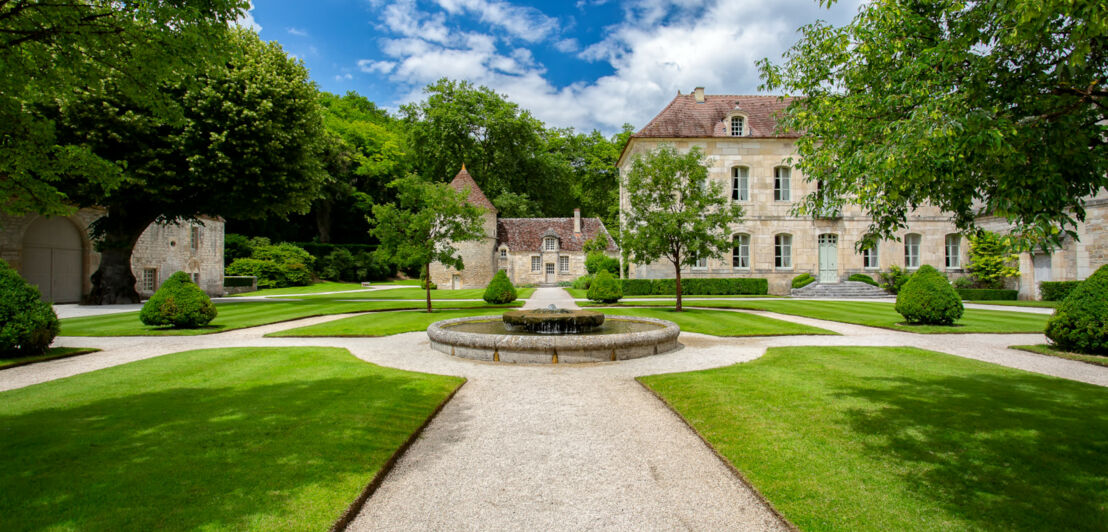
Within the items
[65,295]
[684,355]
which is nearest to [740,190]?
[684,355]

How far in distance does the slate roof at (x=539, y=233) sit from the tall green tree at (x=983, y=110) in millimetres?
36404

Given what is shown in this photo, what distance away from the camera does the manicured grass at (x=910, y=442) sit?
321 centimetres

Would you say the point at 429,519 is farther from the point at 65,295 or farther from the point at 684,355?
the point at 65,295

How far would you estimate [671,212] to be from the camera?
16328 millimetres

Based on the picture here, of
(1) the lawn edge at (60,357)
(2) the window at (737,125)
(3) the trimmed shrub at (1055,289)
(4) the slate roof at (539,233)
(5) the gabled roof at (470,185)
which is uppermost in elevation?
(2) the window at (737,125)

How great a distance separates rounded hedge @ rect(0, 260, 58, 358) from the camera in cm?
833

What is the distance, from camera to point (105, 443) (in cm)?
427

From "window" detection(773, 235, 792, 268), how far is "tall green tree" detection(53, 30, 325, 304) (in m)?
23.1

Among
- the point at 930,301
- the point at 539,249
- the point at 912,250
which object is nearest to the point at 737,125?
the point at 912,250

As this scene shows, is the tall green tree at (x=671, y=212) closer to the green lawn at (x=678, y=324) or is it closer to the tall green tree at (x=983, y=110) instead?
the green lawn at (x=678, y=324)

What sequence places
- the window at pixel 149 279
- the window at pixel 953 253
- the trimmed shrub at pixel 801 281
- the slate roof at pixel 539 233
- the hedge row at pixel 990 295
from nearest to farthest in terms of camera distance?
the hedge row at pixel 990 295 → the window at pixel 149 279 → the trimmed shrub at pixel 801 281 → the window at pixel 953 253 → the slate roof at pixel 539 233

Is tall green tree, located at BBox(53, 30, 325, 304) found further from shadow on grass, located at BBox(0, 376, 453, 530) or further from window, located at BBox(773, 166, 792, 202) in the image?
window, located at BBox(773, 166, 792, 202)

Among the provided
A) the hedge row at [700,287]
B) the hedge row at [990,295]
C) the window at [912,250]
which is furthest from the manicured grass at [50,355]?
the window at [912,250]

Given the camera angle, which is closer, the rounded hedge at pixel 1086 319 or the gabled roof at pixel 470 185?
the rounded hedge at pixel 1086 319
